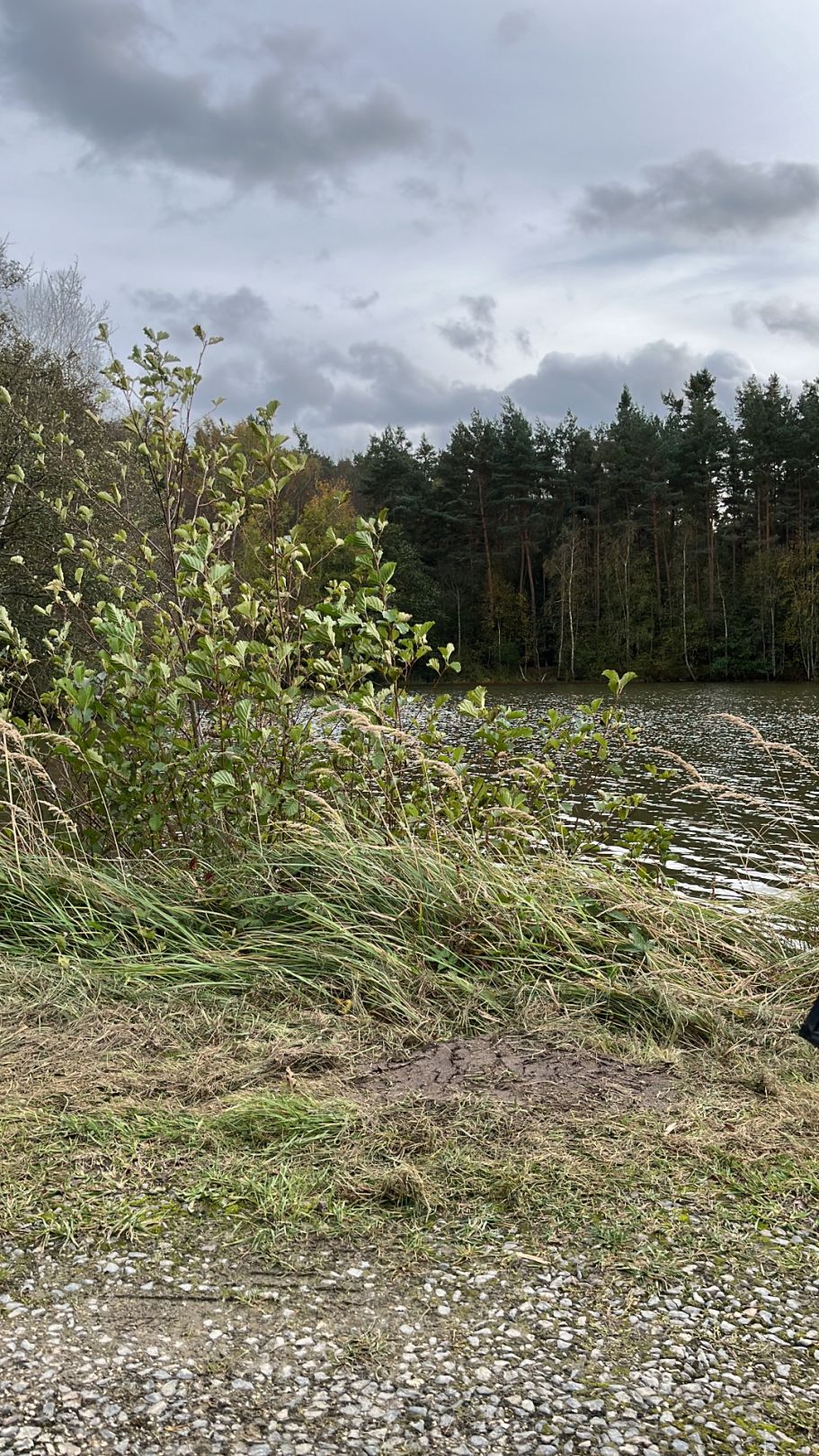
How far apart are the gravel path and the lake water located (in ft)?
7.84

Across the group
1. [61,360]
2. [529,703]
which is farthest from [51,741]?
[529,703]

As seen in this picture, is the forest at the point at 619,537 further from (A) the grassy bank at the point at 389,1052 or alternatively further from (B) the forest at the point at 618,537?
(A) the grassy bank at the point at 389,1052

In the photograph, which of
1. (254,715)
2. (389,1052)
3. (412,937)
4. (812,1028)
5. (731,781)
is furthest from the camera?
(731,781)

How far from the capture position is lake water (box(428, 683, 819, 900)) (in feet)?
25.5

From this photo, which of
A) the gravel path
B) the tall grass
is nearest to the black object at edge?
the gravel path

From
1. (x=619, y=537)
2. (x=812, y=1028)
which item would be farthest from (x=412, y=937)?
(x=619, y=537)

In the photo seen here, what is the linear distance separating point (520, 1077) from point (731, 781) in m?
13.6

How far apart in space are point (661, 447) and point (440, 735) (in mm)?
45072

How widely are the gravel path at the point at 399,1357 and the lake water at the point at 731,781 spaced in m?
2.39

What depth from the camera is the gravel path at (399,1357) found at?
185 cm

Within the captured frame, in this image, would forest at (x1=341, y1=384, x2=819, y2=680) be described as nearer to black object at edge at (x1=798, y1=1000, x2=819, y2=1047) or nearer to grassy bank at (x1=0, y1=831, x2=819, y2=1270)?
grassy bank at (x1=0, y1=831, x2=819, y2=1270)

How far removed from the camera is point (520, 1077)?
3.38 m

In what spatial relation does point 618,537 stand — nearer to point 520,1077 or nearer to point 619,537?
point 619,537

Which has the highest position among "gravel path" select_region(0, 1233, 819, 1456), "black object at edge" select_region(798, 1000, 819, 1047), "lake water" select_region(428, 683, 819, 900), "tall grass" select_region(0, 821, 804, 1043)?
"black object at edge" select_region(798, 1000, 819, 1047)
